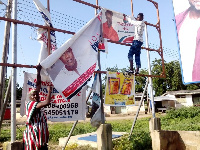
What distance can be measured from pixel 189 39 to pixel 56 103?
3482 mm

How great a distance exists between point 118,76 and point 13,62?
2.43 m

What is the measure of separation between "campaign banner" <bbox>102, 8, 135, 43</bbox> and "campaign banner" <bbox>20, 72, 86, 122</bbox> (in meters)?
1.51

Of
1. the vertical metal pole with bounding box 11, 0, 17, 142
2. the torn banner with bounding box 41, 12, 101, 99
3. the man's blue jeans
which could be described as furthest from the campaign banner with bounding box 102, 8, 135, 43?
the vertical metal pole with bounding box 11, 0, 17, 142

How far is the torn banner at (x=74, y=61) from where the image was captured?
3643 millimetres

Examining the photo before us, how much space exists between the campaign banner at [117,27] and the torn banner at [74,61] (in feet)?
1.00

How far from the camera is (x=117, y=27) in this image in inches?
197

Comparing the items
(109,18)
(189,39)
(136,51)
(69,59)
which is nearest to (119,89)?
(136,51)

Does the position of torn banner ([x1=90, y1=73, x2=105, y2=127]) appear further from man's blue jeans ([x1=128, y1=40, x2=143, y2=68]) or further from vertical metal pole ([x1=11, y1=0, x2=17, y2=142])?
vertical metal pole ([x1=11, y1=0, x2=17, y2=142])

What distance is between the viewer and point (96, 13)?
4.75m

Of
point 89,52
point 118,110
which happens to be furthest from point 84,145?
point 118,110

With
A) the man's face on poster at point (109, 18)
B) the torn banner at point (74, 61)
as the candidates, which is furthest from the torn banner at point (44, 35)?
the man's face on poster at point (109, 18)

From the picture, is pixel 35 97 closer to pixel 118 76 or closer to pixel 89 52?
pixel 89 52

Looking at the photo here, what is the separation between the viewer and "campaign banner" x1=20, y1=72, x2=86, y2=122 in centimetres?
365

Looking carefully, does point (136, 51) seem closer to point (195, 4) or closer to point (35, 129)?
point (195, 4)
